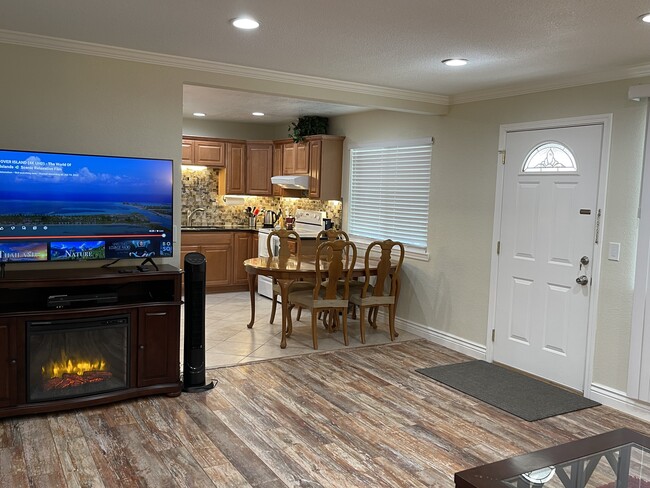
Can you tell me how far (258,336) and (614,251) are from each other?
10.8 ft

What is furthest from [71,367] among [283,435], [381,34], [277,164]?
[277,164]

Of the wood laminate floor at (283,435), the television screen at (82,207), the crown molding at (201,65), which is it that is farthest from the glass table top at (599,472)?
the crown molding at (201,65)

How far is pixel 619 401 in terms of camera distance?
407 cm

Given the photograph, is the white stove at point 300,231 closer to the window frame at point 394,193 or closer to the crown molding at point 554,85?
the window frame at point 394,193

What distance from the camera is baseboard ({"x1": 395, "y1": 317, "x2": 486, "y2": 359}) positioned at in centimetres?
525

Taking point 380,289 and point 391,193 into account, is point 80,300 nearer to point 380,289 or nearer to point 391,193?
point 380,289

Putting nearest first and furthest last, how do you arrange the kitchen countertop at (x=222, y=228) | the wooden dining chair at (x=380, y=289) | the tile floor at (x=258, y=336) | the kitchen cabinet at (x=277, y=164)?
1. the tile floor at (x=258, y=336)
2. the wooden dining chair at (x=380, y=289)
3. the kitchen countertop at (x=222, y=228)
4. the kitchen cabinet at (x=277, y=164)

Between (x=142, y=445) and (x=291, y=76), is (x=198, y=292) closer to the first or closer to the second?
(x=142, y=445)

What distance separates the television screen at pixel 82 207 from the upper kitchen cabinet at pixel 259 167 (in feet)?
13.9

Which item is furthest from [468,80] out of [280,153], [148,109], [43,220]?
[280,153]

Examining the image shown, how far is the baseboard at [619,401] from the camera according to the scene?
3.93 metres

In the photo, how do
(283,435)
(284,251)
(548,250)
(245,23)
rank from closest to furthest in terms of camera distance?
(245,23) → (283,435) → (548,250) → (284,251)

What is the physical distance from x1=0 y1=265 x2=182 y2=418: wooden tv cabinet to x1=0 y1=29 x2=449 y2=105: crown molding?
57.1 inches

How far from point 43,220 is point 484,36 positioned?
290 cm
